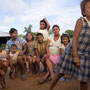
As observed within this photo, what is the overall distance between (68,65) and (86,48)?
341 millimetres

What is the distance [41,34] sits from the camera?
11.6 ft

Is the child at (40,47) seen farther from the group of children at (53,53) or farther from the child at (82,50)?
the child at (82,50)

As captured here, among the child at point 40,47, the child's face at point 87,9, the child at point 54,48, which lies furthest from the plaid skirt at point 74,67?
the child at point 40,47

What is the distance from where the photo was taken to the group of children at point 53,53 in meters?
1.67

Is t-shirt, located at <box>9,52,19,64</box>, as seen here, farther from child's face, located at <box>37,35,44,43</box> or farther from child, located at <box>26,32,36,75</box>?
child's face, located at <box>37,35,44,43</box>

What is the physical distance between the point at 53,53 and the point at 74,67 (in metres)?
1.72

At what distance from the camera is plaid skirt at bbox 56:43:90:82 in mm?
1623

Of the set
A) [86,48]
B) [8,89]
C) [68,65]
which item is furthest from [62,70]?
[8,89]

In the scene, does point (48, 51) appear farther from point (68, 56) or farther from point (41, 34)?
point (68, 56)

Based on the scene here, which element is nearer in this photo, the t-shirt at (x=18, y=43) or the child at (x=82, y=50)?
the child at (x=82, y=50)

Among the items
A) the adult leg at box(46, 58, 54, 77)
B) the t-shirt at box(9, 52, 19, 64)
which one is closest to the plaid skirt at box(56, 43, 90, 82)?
the adult leg at box(46, 58, 54, 77)

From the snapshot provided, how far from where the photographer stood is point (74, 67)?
1728 mm

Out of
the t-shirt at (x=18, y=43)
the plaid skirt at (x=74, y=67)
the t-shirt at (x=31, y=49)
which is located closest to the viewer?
the plaid skirt at (x=74, y=67)

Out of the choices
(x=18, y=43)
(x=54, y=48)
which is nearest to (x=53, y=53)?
(x=54, y=48)
